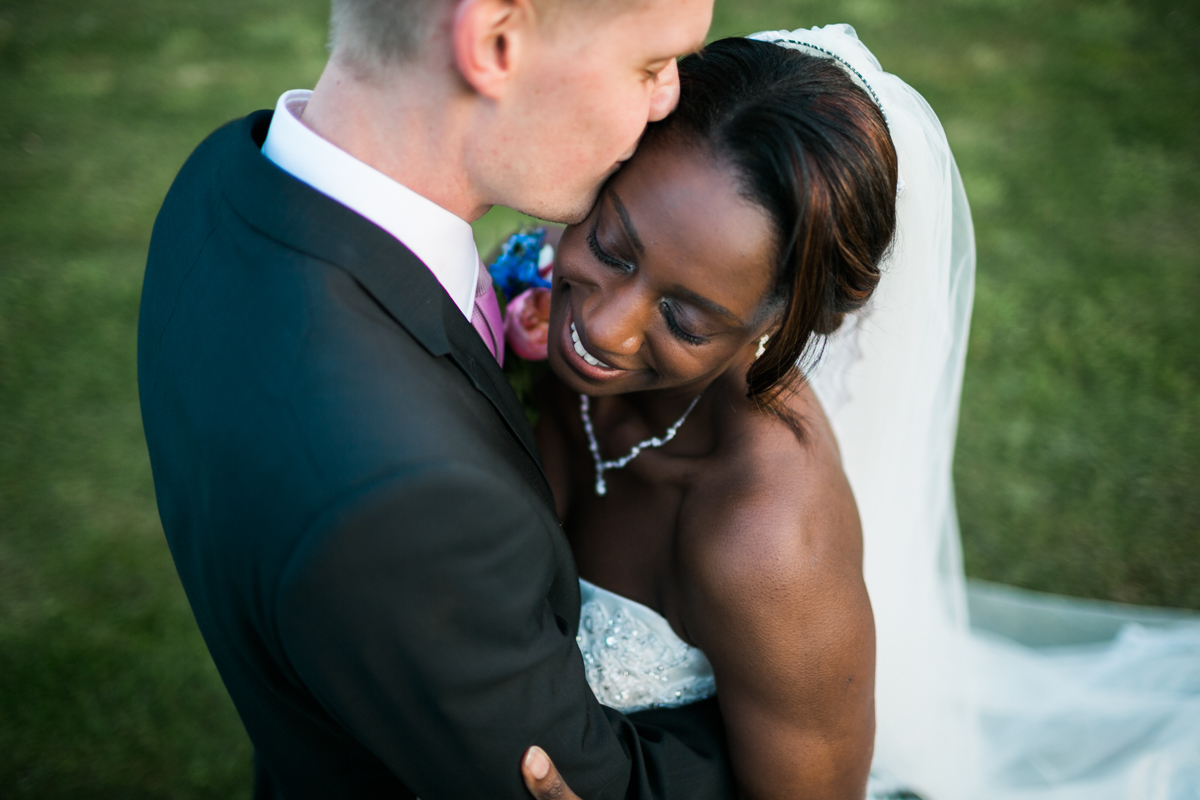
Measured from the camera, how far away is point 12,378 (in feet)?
16.3

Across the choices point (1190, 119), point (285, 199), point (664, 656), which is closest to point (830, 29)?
point (285, 199)

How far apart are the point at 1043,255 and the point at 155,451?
18.6ft

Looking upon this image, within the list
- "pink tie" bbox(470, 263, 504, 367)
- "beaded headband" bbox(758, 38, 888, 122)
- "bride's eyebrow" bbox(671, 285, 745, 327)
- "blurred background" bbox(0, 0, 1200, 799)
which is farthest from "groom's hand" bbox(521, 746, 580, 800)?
"blurred background" bbox(0, 0, 1200, 799)

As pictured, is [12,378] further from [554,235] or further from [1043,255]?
[1043,255]

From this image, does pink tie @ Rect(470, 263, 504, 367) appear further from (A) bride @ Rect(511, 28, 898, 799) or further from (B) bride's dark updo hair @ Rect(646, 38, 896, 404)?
(B) bride's dark updo hair @ Rect(646, 38, 896, 404)

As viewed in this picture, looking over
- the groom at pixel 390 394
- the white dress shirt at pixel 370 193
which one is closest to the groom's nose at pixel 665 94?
the groom at pixel 390 394

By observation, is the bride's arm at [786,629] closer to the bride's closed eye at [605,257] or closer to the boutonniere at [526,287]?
the bride's closed eye at [605,257]

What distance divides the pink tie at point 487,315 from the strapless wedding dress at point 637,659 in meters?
0.72

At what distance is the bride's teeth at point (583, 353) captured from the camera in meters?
2.04

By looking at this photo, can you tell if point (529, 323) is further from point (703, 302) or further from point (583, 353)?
point (703, 302)

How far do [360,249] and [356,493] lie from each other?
476 millimetres

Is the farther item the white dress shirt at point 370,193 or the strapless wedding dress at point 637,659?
the strapless wedding dress at point 637,659

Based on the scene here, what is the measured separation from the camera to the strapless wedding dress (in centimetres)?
227

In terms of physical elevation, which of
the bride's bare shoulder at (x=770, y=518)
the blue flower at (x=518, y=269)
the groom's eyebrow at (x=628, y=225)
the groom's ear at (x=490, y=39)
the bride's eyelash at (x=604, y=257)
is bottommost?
the bride's bare shoulder at (x=770, y=518)
